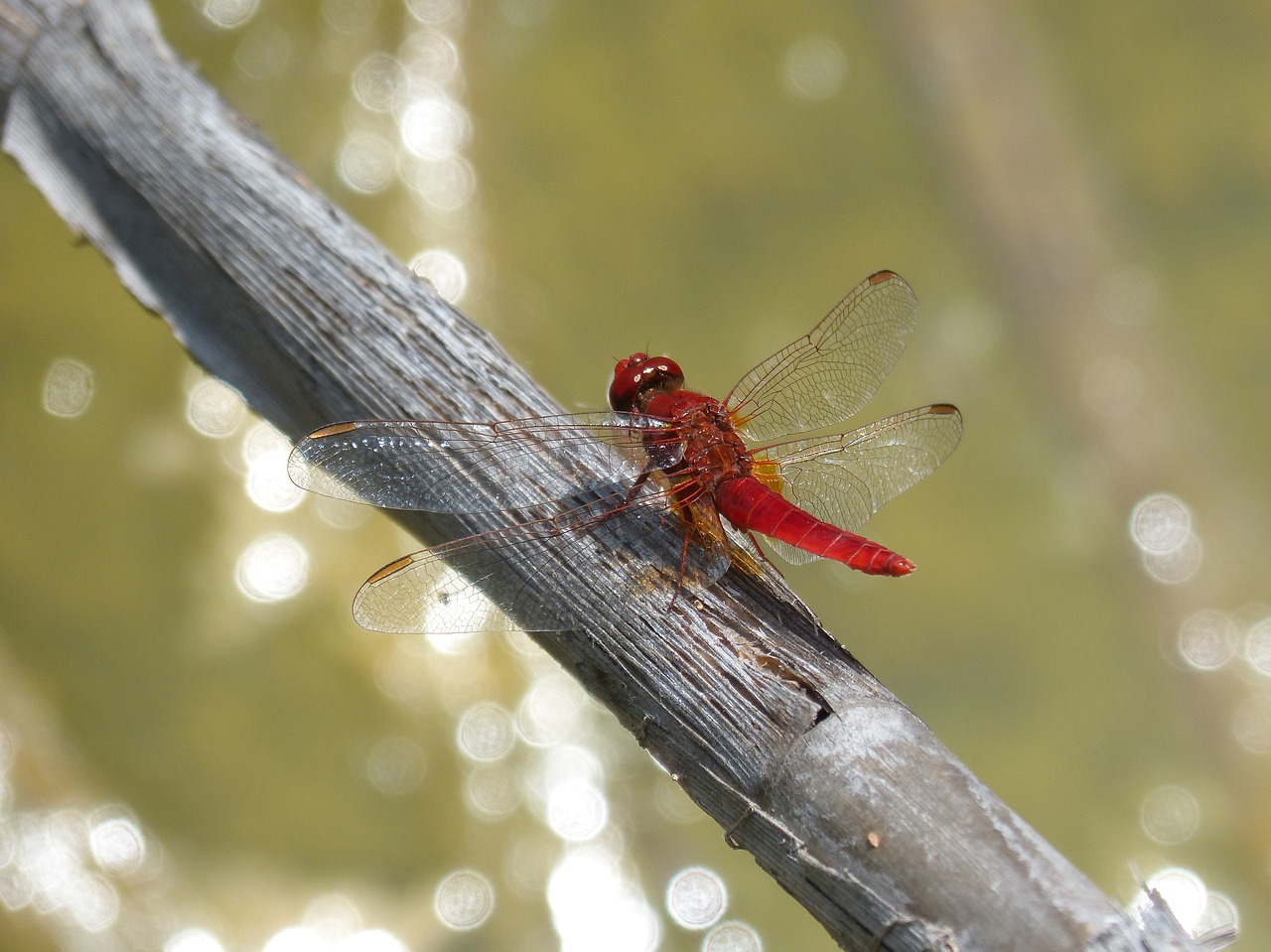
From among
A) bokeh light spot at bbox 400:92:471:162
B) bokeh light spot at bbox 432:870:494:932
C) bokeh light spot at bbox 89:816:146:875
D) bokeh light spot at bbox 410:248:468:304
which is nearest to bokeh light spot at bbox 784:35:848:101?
bokeh light spot at bbox 400:92:471:162

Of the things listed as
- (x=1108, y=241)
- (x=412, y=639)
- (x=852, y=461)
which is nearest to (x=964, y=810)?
(x=852, y=461)

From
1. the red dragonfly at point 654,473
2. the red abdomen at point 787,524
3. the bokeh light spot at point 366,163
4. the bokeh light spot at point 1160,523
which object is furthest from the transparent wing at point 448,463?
Answer: the bokeh light spot at point 1160,523

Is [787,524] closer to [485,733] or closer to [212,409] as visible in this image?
[485,733]

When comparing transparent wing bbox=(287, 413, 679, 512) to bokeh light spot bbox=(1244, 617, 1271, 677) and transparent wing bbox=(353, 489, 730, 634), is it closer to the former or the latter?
transparent wing bbox=(353, 489, 730, 634)

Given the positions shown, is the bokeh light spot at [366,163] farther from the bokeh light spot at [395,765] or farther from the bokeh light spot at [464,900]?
the bokeh light spot at [464,900]

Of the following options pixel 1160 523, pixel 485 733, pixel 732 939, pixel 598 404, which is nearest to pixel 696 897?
pixel 732 939

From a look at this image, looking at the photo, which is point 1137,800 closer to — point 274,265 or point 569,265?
point 569,265
